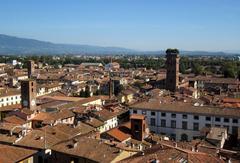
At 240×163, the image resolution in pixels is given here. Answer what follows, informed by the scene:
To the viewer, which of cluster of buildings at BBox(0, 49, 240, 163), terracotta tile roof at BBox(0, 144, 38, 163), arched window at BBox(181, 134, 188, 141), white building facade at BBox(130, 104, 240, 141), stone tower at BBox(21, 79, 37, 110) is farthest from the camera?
stone tower at BBox(21, 79, 37, 110)

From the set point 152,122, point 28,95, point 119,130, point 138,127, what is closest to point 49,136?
point 119,130

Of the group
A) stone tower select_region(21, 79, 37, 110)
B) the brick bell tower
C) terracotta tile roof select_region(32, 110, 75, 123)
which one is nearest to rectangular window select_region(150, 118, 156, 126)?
terracotta tile roof select_region(32, 110, 75, 123)

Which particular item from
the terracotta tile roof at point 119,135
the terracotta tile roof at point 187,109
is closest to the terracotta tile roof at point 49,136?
the terracotta tile roof at point 119,135

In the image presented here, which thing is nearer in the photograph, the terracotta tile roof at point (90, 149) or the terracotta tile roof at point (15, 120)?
the terracotta tile roof at point (90, 149)

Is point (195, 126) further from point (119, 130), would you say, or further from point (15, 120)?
point (15, 120)

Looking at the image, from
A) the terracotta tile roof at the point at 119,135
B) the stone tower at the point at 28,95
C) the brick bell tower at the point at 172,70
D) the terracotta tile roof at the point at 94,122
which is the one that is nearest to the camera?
the terracotta tile roof at the point at 119,135

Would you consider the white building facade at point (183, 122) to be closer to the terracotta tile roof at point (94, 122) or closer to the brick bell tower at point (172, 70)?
the terracotta tile roof at point (94, 122)

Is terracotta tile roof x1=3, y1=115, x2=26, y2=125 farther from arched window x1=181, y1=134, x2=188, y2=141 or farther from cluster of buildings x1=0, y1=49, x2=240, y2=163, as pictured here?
arched window x1=181, y1=134, x2=188, y2=141
